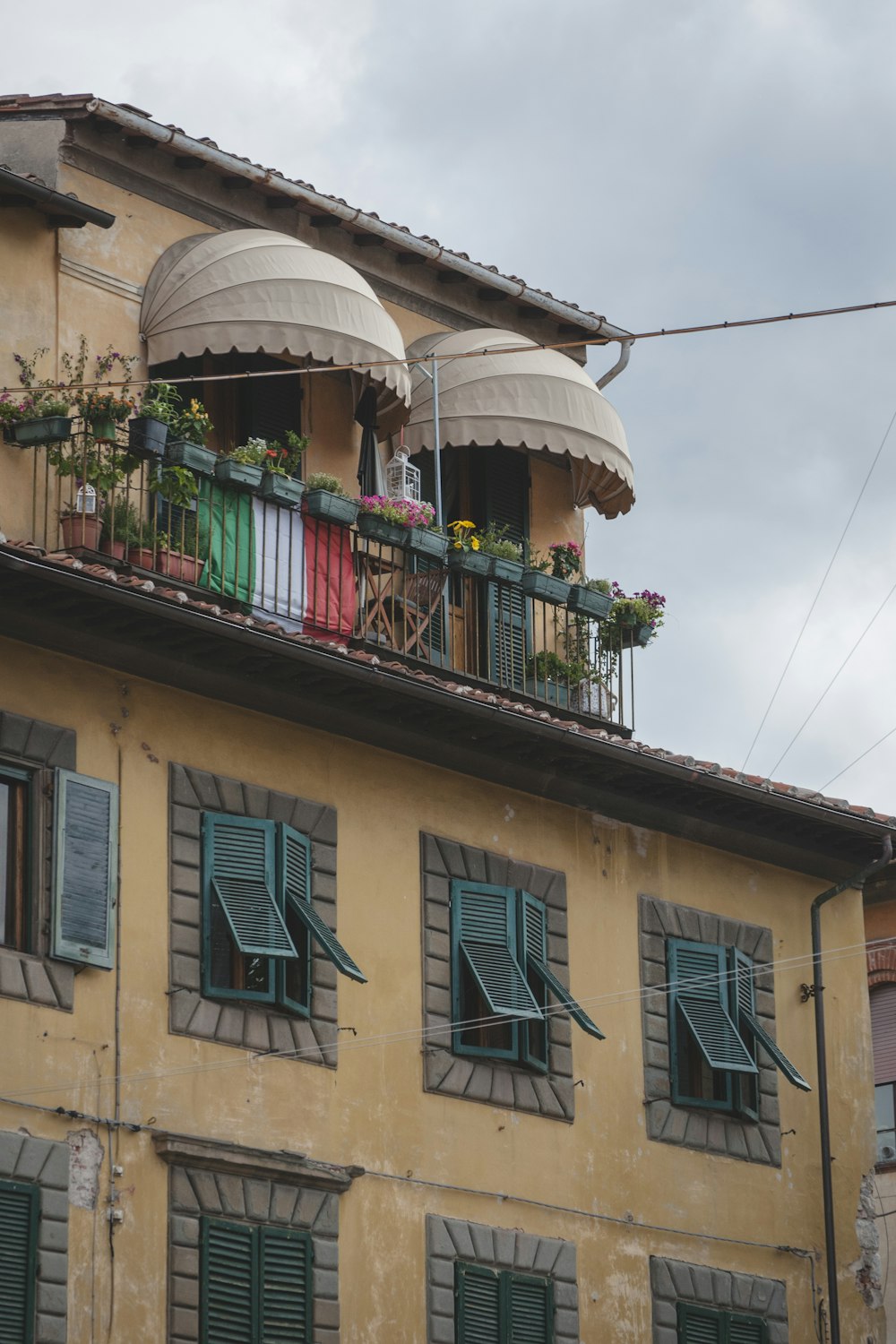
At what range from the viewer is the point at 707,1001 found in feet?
75.3

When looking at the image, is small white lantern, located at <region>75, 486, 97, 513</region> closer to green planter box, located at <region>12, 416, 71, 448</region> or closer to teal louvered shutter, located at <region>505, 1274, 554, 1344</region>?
green planter box, located at <region>12, 416, 71, 448</region>

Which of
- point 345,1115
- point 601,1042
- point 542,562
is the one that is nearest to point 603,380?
point 542,562

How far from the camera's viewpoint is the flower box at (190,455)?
844 inches

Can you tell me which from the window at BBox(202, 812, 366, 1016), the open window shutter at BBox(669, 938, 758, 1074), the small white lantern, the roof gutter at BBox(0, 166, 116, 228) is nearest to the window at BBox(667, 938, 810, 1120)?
the open window shutter at BBox(669, 938, 758, 1074)

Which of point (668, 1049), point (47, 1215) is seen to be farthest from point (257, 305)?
point (47, 1215)

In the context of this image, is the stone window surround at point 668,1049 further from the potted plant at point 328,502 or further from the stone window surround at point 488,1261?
the potted plant at point 328,502

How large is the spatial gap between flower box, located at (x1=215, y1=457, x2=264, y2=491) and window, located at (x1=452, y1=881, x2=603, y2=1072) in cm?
339

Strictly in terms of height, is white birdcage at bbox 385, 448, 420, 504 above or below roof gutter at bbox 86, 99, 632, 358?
below

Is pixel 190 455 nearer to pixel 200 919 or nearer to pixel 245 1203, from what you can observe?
pixel 200 919

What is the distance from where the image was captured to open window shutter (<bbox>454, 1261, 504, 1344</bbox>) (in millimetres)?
20344

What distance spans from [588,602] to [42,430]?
18.9 feet

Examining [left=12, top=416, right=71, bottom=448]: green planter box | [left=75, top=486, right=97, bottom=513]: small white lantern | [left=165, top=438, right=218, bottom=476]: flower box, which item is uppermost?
[left=165, top=438, right=218, bottom=476]: flower box

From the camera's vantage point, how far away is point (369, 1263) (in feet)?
65.2

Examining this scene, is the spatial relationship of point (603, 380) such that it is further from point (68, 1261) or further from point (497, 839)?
point (68, 1261)
